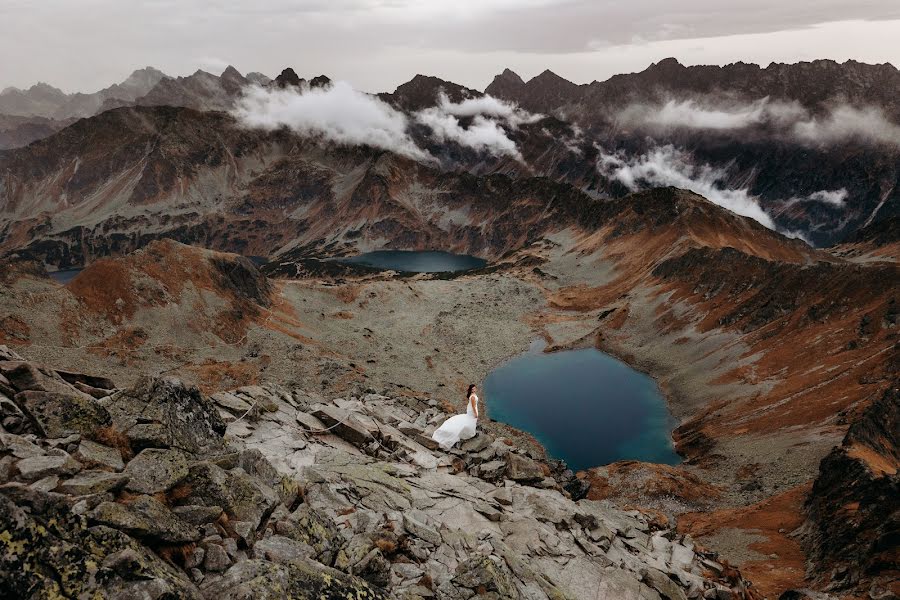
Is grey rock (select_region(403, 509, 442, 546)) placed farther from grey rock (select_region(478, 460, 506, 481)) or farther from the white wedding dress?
the white wedding dress

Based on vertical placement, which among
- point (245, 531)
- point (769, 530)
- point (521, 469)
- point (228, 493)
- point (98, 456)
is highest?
point (98, 456)

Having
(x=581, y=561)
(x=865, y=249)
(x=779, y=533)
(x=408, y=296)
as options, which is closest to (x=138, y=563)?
(x=581, y=561)

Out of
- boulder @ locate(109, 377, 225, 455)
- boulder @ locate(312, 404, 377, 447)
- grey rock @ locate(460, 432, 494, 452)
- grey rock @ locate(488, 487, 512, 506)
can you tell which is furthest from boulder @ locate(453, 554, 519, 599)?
grey rock @ locate(460, 432, 494, 452)

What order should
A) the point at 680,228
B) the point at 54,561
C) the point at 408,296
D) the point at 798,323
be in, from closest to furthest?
the point at 54,561 < the point at 798,323 < the point at 408,296 < the point at 680,228

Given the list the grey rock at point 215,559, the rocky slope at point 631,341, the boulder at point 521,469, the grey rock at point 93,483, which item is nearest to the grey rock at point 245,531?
the grey rock at point 215,559

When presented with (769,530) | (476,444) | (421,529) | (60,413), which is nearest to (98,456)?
(60,413)

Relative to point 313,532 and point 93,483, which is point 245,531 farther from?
point 93,483

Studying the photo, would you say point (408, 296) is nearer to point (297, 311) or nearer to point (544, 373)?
point (297, 311)
